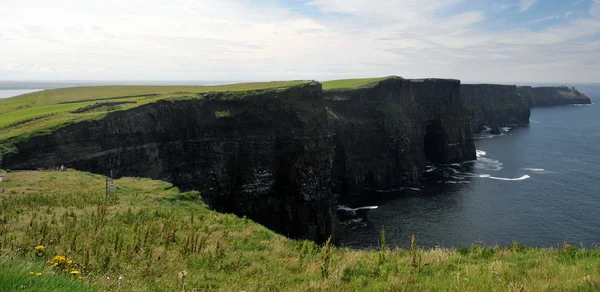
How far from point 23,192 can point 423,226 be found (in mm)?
55787

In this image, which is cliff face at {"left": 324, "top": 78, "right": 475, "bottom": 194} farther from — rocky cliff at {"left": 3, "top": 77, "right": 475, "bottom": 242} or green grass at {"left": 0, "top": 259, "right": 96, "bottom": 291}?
green grass at {"left": 0, "top": 259, "right": 96, "bottom": 291}

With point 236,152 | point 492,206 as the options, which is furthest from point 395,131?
point 236,152

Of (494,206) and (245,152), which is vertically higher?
(245,152)

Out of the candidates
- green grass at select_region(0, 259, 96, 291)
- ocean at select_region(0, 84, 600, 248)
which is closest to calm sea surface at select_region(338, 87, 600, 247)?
ocean at select_region(0, 84, 600, 248)

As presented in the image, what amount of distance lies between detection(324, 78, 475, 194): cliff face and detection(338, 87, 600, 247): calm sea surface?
6709mm

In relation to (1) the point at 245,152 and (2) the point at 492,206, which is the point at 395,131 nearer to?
(2) the point at 492,206

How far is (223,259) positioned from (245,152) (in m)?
52.0

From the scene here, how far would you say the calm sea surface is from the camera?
196ft

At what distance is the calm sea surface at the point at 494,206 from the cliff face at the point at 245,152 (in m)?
10.1

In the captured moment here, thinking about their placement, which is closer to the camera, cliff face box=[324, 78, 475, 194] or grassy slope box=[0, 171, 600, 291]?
grassy slope box=[0, 171, 600, 291]

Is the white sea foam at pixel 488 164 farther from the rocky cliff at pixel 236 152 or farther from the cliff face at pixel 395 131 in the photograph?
the rocky cliff at pixel 236 152

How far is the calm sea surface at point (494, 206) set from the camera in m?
59.6

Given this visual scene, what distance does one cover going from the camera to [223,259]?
14.0m

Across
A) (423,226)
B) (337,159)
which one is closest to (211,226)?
(423,226)
